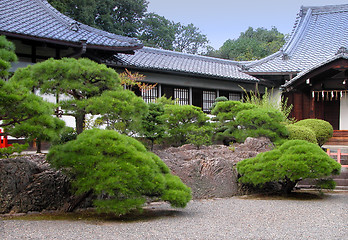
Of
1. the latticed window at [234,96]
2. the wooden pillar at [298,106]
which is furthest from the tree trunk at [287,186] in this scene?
the latticed window at [234,96]

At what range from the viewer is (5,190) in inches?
265

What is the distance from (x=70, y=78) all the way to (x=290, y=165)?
4663mm

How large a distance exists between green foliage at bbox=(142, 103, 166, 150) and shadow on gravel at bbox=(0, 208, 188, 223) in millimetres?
3477

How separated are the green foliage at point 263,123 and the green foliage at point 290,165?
9.95ft

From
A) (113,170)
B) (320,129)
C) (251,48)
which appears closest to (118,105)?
(113,170)

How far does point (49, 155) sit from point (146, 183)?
172 cm

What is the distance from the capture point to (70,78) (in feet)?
22.6

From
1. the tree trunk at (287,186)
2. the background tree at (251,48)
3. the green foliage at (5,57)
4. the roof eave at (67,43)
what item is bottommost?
the tree trunk at (287,186)

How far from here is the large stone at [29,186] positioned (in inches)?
266

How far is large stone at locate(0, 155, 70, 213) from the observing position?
676cm

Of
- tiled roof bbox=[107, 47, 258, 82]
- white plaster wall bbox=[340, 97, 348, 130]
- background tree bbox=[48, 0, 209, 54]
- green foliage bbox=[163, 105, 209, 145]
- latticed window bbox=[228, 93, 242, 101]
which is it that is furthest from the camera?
background tree bbox=[48, 0, 209, 54]

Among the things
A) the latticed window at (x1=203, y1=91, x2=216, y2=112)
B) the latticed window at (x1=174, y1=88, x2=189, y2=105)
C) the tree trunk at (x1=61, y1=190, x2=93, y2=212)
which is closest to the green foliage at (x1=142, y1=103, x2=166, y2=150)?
the tree trunk at (x1=61, y1=190, x2=93, y2=212)

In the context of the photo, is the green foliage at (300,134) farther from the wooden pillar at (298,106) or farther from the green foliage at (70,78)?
the green foliage at (70,78)

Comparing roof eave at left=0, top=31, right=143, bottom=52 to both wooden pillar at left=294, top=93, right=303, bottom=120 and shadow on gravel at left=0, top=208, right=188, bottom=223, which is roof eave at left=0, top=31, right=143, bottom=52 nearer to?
shadow on gravel at left=0, top=208, right=188, bottom=223
